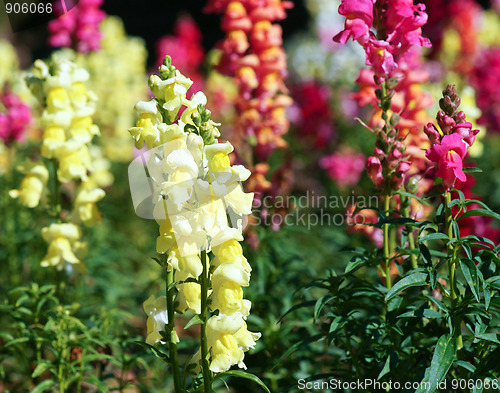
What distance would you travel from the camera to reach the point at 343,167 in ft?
18.1

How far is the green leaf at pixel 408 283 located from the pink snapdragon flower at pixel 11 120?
2.53 m

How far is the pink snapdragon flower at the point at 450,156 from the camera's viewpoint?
6.04 ft

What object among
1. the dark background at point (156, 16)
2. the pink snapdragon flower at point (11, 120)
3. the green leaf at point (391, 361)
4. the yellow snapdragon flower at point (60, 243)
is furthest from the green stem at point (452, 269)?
the dark background at point (156, 16)

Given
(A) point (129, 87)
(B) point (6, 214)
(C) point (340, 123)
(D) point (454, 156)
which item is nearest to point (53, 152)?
(B) point (6, 214)

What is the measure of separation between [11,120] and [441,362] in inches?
107

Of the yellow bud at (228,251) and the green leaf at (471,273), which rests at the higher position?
the yellow bud at (228,251)

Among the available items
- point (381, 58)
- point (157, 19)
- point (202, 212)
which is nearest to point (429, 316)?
point (202, 212)

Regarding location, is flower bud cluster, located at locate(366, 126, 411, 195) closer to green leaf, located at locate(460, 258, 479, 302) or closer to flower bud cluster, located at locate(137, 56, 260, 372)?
green leaf, located at locate(460, 258, 479, 302)

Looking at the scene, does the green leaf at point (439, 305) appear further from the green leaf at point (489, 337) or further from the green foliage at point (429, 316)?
the green leaf at point (489, 337)

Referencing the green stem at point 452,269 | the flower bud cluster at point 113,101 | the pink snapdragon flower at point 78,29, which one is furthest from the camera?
the flower bud cluster at point 113,101

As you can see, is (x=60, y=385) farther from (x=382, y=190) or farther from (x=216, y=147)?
(x=382, y=190)

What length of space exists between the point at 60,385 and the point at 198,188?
1097 mm

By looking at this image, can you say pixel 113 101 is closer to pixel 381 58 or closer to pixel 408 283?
pixel 381 58

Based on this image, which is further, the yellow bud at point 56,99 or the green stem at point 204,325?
the yellow bud at point 56,99
